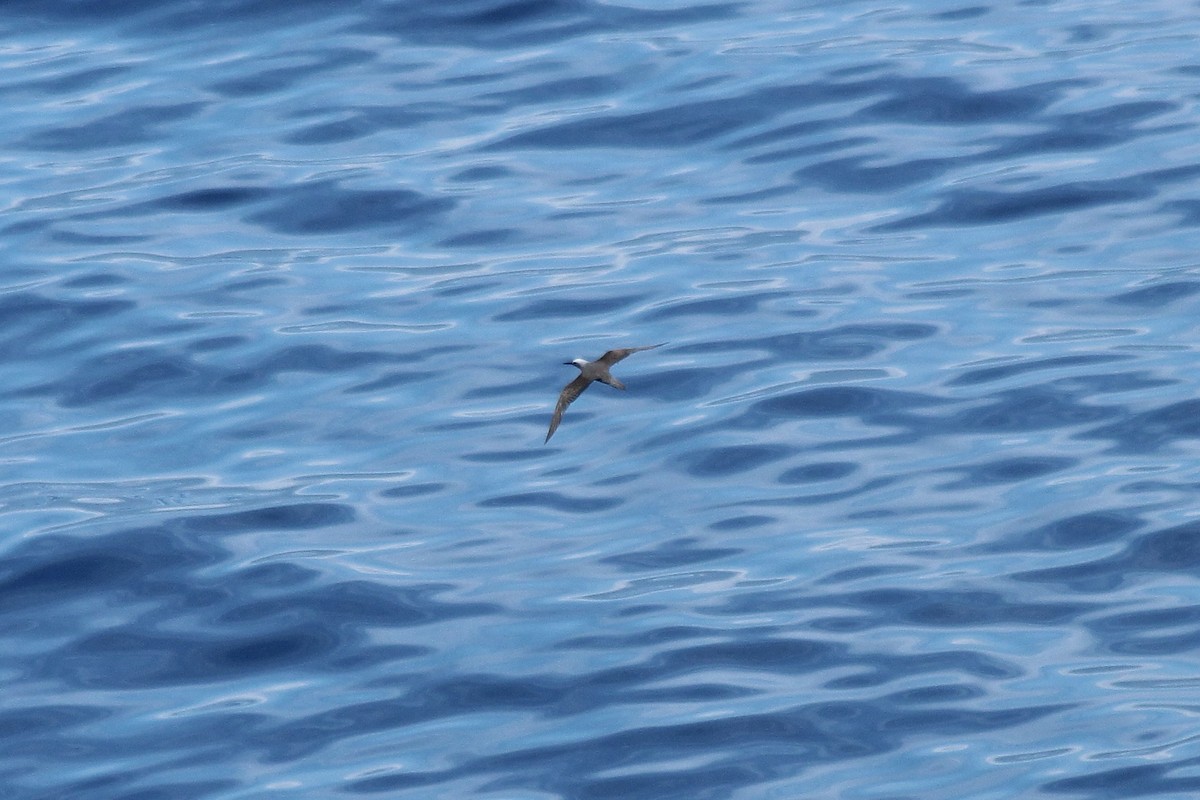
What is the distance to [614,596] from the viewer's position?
13.2 meters

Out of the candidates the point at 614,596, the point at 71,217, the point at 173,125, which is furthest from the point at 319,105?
the point at 614,596

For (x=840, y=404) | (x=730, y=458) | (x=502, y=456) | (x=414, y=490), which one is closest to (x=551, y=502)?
(x=502, y=456)

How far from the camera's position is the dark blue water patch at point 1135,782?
36.6 ft

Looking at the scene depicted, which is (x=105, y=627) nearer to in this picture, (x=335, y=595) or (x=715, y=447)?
(x=335, y=595)

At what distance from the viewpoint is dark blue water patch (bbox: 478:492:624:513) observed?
1424 cm

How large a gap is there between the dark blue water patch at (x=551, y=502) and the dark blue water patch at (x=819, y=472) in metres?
1.12

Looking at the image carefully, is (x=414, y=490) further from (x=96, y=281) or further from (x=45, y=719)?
(x=96, y=281)

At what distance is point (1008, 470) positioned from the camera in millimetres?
14305

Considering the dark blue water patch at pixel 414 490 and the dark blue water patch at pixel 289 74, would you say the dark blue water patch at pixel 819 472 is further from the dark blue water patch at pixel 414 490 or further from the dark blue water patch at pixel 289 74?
the dark blue water patch at pixel 289 74

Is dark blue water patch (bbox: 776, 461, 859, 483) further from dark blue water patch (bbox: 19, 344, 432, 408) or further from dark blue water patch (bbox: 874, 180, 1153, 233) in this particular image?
dark blue water patch (bbox: 874, 180, 1153, 233)

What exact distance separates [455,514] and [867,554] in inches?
106

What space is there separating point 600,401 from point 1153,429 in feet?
12.4

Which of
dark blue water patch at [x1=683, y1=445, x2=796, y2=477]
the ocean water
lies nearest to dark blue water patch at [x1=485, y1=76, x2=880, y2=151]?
the ocean water

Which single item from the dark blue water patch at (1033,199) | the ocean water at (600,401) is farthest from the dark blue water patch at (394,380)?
the dark blue water patch at (1033,199)
